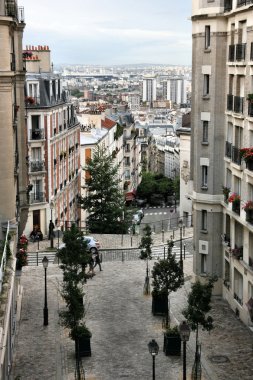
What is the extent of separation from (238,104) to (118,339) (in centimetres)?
1435

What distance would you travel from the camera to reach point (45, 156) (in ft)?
206

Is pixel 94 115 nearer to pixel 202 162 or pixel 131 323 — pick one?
pixel 202 162

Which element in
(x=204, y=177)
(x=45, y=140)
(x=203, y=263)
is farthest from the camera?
(x=45, y=140)

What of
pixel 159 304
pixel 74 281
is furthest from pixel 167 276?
pixel 74 281

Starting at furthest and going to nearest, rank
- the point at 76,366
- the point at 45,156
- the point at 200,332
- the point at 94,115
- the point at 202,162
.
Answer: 1. the point at 94,115
2. the point at 45,156
3. the point at 202,162
4. the point at 200,332
5. the point at 76,366

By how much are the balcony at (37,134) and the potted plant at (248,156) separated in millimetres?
29643

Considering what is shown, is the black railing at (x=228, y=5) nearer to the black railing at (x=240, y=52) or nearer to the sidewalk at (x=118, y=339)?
the black railing at (x=240, y=52)

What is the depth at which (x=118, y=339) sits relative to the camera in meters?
34.5

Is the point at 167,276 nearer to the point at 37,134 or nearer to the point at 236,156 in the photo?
the point at 236,156

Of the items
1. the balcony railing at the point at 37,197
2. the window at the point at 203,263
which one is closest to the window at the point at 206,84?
the window at the point at 203,263

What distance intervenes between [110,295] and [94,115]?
52.5 meters

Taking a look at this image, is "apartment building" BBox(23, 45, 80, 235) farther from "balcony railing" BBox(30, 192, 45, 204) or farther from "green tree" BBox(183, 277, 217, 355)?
"green tree" BBox(183, 277, 217, 355)

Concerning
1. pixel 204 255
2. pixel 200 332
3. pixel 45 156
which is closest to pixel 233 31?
pixel 204 255

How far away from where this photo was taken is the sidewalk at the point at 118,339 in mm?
30438
